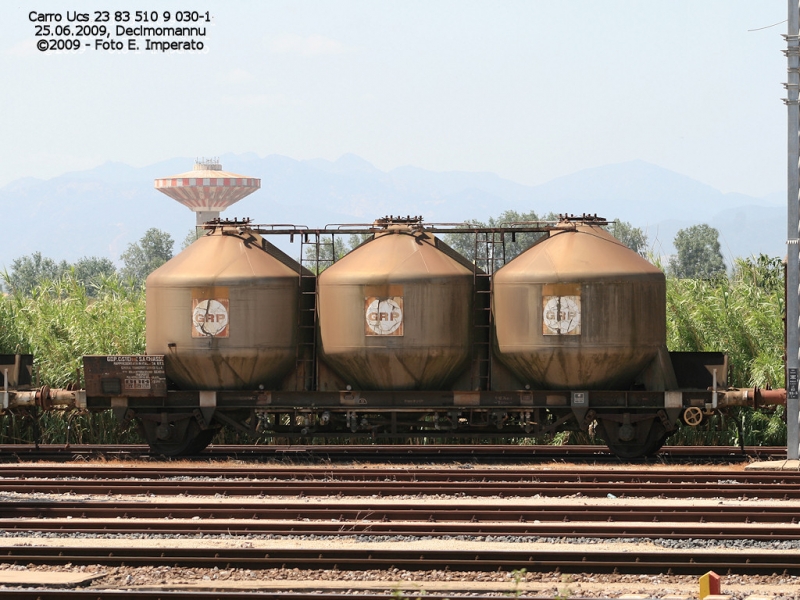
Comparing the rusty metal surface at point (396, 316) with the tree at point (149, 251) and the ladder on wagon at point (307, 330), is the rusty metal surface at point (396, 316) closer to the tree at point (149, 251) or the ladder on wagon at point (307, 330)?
the ladder on wagon at point (307, 330)

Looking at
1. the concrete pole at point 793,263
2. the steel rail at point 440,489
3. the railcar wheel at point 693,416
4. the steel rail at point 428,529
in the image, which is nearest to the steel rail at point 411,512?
the steel rail at point 428,529

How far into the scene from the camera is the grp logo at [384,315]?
19.1 m

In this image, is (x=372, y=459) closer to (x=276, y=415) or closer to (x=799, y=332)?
(x=276, y=415)

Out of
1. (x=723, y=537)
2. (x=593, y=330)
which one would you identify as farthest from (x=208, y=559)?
(x=593, y=330)

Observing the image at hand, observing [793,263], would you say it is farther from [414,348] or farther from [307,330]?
[307,330]

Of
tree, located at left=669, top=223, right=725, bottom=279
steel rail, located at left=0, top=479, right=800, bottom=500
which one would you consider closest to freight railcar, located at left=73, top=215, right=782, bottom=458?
steel rail, located at left=0, top=479, right=800, bottom=500

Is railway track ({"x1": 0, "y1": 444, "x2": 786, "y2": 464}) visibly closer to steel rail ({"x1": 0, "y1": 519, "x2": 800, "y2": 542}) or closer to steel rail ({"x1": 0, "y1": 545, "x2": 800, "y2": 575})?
steel rail ({"x1": 0, "y1": 519, "x2": 800, "y2": 542})

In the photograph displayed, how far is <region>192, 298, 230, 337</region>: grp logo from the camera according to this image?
1961cm

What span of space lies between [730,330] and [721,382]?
171 inches

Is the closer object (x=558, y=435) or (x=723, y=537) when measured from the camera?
(x=723, y=537)

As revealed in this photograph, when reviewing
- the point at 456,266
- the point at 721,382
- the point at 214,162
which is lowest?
the point at 721,382

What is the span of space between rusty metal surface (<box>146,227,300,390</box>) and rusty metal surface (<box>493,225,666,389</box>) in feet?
13.1

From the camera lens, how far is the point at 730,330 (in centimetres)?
2350

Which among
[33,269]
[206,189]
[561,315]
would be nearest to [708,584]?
[561,315]
